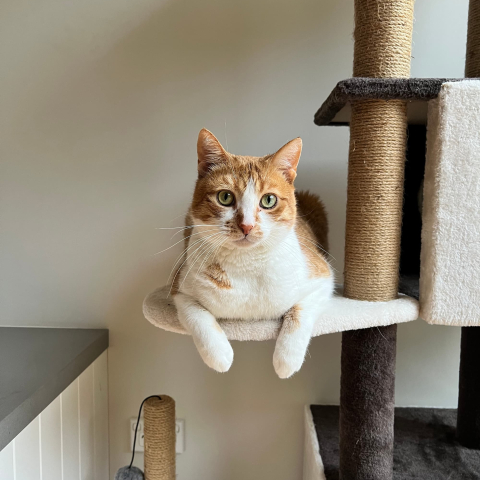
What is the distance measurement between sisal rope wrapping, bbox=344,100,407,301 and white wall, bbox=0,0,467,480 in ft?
1.30

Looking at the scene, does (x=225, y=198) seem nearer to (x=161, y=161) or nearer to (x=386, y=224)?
(x=386, y=224)

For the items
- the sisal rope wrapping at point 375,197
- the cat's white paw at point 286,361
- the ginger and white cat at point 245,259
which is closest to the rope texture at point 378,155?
the sisal rope wrapping at point 375,197

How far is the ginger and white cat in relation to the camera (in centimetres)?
78

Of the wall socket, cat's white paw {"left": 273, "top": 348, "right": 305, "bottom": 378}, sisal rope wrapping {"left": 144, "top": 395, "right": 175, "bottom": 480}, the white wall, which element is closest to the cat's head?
cat's white paw {"left": 273, "top": 348, "right": 305, "bottom": 378}

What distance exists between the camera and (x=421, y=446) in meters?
1.17

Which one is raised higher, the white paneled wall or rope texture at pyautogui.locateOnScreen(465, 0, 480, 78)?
rope texture at pyautogui.locateOnScreen(465, 0, 480, 78)

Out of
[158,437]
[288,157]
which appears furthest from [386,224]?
[158,437]

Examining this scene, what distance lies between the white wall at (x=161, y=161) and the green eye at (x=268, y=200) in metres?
0.51

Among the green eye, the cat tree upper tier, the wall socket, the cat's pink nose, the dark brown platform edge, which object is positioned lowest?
the wall socket

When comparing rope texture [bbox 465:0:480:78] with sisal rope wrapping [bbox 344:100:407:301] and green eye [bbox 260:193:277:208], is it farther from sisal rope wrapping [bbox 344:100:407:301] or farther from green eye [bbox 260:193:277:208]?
green eye [bbox 260:193:277:208]

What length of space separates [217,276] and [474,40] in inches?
34.7

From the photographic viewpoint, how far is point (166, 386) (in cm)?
142

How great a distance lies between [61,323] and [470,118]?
135 cm

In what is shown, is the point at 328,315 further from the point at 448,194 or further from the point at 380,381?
the point at 448,194
